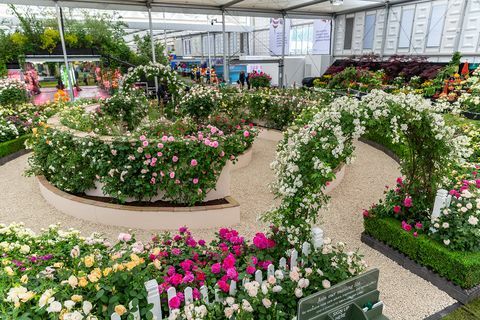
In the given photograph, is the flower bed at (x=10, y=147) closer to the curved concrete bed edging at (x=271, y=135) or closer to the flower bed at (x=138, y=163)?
the flower bed at (x=138, y=163)

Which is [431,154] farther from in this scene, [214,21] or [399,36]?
[214,21]

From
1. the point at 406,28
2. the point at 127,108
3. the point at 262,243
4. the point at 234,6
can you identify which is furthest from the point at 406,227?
the point at 406,28

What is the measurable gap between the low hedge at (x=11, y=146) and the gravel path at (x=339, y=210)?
0.23m

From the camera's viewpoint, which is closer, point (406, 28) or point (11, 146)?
point (11, 146)

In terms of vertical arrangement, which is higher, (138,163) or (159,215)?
(138,163)

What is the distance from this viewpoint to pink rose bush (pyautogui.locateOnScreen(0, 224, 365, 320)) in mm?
1828

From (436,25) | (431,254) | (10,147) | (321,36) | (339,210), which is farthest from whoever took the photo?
(321,36)

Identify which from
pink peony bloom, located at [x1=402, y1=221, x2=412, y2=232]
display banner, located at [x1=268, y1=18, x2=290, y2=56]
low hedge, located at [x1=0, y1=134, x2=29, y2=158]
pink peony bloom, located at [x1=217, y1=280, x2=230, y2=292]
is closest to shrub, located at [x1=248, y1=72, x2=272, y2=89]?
display banner, located at [x1=268, y1=18, x2=290, y2=56]

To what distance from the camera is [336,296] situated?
6.23 ft

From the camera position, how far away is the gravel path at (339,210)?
9.95 feet

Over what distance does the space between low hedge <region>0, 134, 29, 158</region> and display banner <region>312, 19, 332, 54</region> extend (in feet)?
48.7

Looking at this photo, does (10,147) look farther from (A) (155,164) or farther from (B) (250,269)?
(B) (250,269)

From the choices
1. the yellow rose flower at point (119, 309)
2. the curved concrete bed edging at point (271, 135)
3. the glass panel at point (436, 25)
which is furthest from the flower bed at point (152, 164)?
the glass panel at point (436, 25)

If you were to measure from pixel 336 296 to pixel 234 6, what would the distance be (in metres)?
13.2
